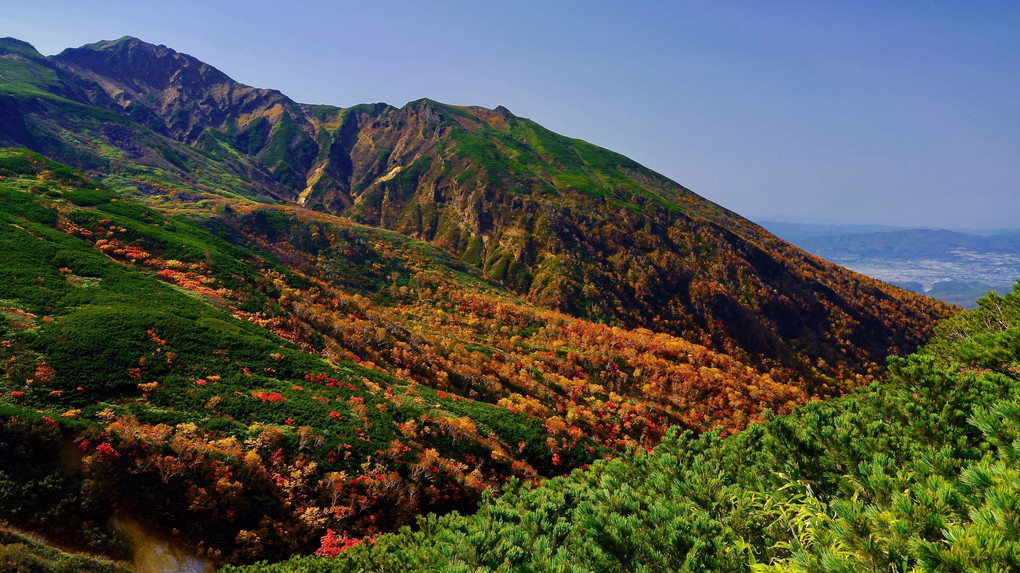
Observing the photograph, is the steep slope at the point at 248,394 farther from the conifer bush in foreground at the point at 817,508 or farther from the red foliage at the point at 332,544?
the conifer bush in foreground at the point at 817,508

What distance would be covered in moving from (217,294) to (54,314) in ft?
83.6

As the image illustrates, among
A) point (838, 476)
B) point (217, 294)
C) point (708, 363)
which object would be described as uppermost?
point (838, 476)

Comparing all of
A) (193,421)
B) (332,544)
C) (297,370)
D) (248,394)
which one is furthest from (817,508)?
(297,370)

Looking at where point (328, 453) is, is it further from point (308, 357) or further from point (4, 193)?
point (4, 193)

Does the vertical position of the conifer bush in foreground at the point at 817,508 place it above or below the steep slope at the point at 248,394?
above

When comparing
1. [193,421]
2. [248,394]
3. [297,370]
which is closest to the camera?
[193,421]

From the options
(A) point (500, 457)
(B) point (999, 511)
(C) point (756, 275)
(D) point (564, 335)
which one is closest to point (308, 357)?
(A) point (500, 457)

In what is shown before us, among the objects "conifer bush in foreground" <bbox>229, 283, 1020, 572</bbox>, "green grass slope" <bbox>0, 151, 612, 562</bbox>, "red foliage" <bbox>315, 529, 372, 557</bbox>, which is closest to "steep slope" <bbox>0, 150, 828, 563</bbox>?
"green grass slope" <bbox>0, 151, 612, 562</bbox>

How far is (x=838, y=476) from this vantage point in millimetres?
16688

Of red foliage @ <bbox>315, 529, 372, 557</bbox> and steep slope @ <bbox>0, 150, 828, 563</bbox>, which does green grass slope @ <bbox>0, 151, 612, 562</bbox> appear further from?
red foliage @ <bbox>315, 529, 372, 557</bbox>

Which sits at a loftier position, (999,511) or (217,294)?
(999,511)

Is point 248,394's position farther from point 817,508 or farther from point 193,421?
point 817,508

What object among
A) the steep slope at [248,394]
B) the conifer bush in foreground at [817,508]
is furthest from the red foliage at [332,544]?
the conifer bush in foreground at [817,508]

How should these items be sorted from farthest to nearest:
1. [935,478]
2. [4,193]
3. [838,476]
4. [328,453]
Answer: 1. [4,193]
2. [328,453]
3. [838,476]
4. [935,478]
